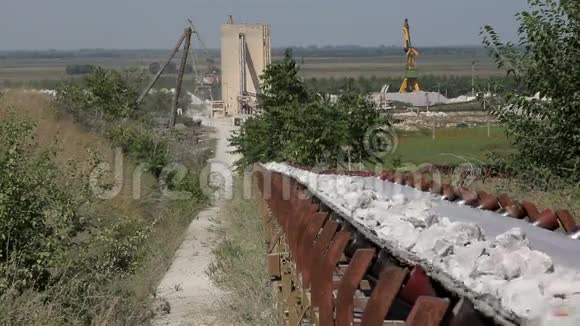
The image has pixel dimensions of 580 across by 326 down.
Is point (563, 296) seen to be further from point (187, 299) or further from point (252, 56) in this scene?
point (252, 56)

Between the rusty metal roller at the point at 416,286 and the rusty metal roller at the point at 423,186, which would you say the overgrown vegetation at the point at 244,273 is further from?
the rusty metal roller at the point at 416,286

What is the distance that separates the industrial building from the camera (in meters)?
76.1

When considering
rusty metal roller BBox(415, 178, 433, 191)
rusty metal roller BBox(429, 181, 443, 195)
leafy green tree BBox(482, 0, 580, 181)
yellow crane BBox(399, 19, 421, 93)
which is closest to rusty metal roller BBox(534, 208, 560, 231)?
rusty metal roller BBox(429, 181, 443, 195)

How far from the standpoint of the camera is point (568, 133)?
43.8ft

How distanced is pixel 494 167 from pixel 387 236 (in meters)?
12.3

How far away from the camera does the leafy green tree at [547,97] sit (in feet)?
43.2

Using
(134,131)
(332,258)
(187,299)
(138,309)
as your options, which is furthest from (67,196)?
(134,131)

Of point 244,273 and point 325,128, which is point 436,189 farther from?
point 325,128

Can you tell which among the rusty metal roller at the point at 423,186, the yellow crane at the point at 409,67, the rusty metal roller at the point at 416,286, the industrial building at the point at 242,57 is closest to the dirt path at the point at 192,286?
the rusty metal roller at the point at 423,186

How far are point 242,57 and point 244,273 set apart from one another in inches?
2577

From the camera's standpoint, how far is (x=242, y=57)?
75.8 m

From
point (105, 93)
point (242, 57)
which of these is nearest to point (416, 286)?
point (105, 93)

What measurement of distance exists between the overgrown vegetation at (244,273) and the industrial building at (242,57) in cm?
5783

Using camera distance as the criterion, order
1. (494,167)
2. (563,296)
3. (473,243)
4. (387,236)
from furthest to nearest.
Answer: (494,167)
(387,236)
(473,243)
(563,296)
